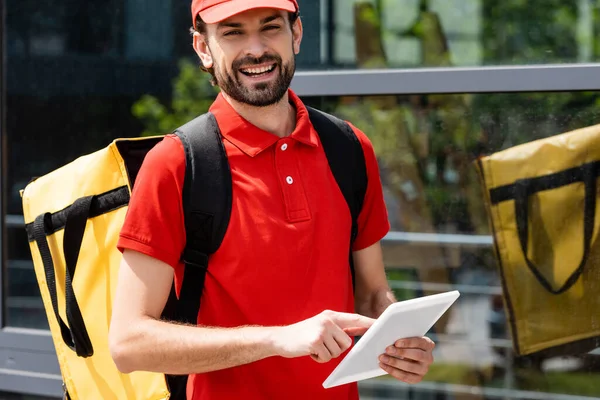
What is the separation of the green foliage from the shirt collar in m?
1.41

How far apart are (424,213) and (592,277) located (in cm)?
61

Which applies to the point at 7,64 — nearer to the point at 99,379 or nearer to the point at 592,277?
the point at 99,379

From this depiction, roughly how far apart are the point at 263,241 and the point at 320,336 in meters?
0.32

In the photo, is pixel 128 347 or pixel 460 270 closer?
pixel 128 347

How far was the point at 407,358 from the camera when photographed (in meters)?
2.07

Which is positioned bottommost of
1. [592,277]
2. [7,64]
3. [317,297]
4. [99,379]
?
[99,379]

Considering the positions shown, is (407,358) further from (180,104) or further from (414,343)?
(180,104)

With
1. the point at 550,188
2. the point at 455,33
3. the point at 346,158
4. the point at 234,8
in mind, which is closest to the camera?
the point at 234,8

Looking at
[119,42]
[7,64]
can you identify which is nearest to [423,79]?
[119,42]

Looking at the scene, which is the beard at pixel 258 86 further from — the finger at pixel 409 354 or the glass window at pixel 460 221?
the glass window at pixel 460 221

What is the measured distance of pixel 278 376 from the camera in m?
2.21

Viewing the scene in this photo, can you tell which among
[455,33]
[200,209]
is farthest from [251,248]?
[455,33]

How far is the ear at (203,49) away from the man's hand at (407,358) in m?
0.82

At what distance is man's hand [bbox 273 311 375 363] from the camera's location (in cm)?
191
